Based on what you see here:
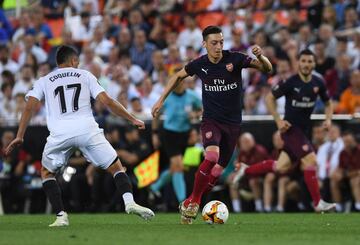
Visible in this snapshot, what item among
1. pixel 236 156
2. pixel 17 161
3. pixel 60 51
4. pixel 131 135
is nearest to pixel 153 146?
A: pixel 131 135

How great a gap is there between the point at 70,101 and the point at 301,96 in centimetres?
511

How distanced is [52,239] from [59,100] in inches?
96.0

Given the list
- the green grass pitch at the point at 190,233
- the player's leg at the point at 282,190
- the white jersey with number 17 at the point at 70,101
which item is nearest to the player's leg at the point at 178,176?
the player's leg at the point at 282,190

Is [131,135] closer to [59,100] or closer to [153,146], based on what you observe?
[153,146]

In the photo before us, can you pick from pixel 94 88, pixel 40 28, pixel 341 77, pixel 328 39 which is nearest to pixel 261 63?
pixel 94 88

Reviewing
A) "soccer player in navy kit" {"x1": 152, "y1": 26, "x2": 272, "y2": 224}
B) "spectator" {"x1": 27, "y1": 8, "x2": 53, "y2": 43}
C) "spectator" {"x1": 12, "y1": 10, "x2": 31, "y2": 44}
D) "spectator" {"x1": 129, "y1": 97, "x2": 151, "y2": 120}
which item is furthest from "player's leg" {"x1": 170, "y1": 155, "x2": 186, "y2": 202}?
"spectator" {"x1": 12, "y1": 10, "x2": 31, "y2": 44}

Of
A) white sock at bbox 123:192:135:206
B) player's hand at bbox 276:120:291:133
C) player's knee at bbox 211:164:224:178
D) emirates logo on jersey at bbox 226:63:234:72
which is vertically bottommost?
white sock at bbox 123:192:135:206

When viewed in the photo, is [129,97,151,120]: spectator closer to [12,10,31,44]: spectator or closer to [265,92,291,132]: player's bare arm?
[265,92,291,132]: player's bare arm

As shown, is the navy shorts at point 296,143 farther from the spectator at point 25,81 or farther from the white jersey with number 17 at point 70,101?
the spectator at point 25,81

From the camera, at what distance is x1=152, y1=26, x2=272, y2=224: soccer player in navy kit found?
504 inches

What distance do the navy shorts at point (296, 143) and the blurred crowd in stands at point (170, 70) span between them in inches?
89.2

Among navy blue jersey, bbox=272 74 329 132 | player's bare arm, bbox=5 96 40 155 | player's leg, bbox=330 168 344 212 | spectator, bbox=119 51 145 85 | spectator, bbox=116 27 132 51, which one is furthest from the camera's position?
spectator, bbox=116 27 132 51

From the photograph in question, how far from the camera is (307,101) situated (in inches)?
635

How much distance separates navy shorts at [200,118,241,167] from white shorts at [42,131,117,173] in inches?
52.4
